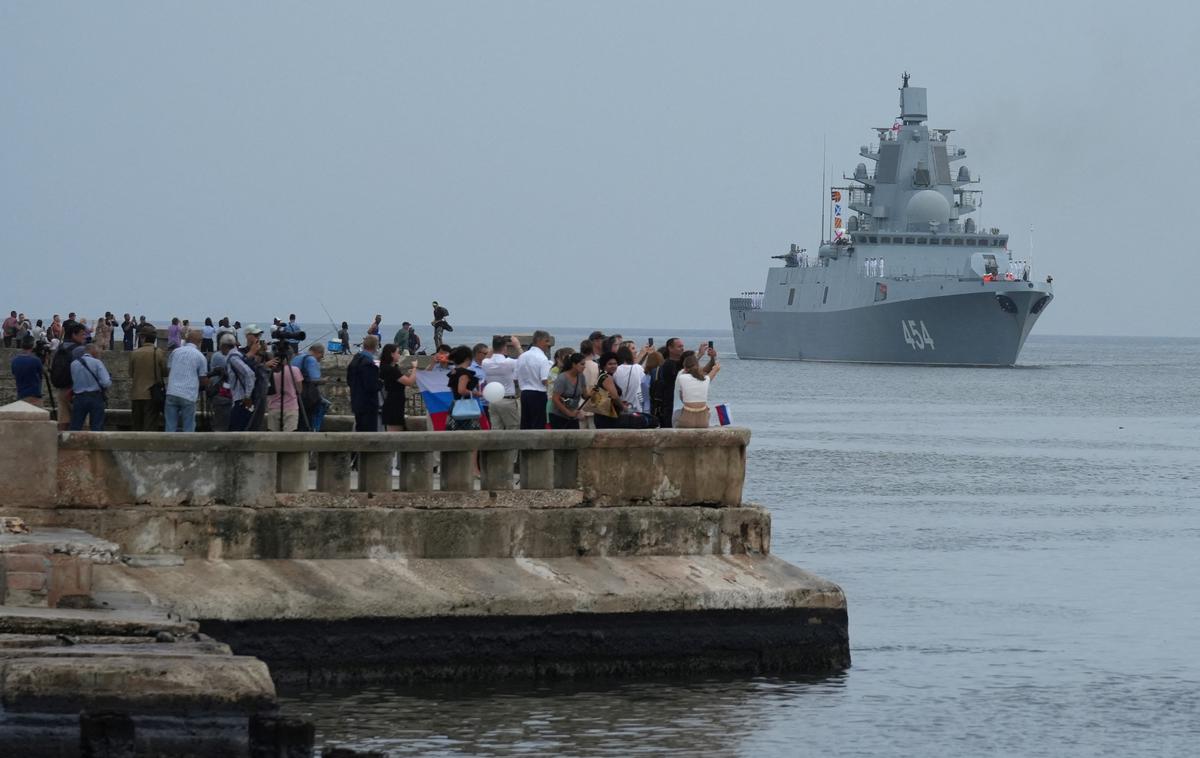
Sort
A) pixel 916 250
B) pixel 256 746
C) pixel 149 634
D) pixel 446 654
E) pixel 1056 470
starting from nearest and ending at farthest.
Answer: pixel 256 746, pixel 149 634, pixel 446 654, pixel 1056 470, pixel 916 250

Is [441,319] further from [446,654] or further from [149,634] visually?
[149,634]

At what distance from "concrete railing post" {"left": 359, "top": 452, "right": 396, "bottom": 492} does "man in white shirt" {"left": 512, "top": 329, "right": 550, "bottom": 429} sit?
3.92 m

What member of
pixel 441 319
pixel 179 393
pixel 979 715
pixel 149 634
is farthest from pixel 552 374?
pixel 441 319

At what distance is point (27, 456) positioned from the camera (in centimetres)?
1192

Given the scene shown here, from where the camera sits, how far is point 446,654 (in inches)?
492

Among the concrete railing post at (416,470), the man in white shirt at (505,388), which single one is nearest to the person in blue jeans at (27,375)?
the man in white shirt at (505,388)

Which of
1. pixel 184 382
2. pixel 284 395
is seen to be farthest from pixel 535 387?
pixel 184 382

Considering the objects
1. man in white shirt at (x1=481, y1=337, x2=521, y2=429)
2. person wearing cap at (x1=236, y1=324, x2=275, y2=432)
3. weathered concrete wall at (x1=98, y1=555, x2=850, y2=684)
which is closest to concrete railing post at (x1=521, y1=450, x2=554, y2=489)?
weathered concrete wall at (x1=98, y1=555, x2=850, y2=684)

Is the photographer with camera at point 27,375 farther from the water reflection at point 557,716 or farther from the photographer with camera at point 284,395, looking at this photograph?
the water reflection at point 557,716

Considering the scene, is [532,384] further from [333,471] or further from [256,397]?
[333,471]

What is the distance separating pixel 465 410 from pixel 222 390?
409 cm

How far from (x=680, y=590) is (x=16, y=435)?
4307mm

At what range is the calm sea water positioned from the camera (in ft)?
39.5

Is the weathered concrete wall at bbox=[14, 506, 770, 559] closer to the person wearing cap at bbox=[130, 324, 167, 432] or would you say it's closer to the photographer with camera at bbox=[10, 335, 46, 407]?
the person wearing cap at bbox=[130, 324, 167, 432]
